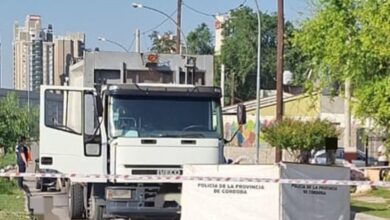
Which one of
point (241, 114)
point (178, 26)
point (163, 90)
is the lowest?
point (241, 114)

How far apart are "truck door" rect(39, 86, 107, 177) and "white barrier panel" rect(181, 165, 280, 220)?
3.33m

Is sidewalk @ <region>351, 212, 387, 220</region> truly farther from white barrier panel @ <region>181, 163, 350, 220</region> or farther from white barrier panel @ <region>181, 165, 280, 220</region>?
white barrier panel @ <region>181, 165, 280, 220</region>

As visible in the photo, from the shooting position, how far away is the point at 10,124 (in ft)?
136

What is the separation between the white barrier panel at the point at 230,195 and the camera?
11562 mm

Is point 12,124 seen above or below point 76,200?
above

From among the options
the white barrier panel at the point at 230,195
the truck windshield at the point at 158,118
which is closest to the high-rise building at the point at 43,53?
the truck windshield at the point at 158,118

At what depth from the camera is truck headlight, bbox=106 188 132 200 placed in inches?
586

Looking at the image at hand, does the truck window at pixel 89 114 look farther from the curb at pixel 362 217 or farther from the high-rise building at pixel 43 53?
the high-rise building at pixel 43 53

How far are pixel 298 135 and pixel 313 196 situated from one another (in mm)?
25404

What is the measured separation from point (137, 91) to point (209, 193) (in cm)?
365

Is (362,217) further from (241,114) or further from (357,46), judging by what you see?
(241,114)

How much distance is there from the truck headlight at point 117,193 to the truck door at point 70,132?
1.62 feet

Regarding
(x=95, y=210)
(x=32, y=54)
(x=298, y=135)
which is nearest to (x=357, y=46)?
(x=95, y=210)

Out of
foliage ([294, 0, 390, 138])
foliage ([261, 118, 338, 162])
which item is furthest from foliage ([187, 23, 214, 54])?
foliage ([294, 0, 390, 138])
